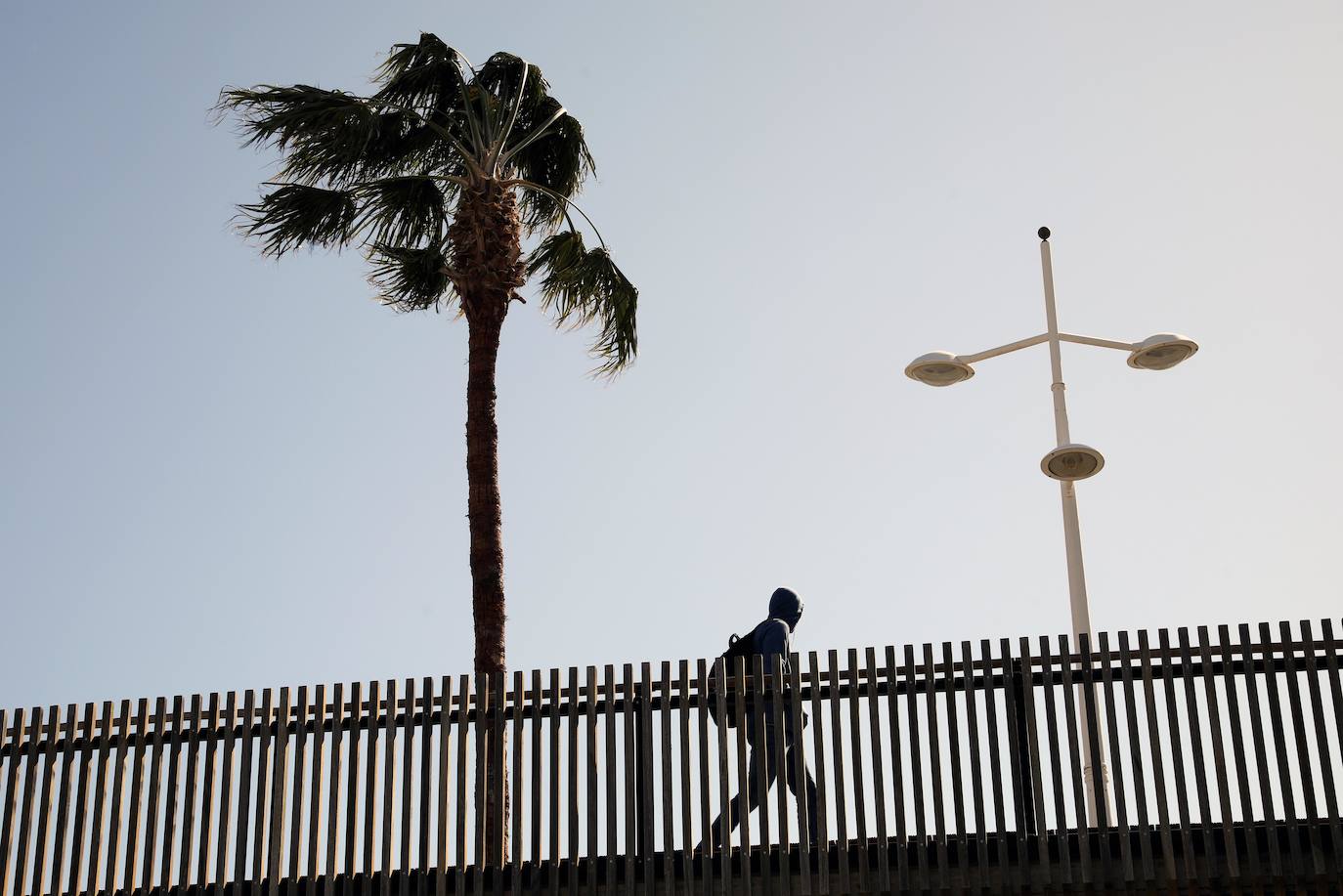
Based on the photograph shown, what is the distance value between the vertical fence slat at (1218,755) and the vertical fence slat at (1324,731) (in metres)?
0.48

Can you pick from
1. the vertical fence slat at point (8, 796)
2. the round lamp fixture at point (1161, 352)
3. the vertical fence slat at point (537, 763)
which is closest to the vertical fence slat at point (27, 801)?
the vertical fence slat at point (8, 796)

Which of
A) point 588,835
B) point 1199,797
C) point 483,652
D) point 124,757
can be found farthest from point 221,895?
point 1199,797

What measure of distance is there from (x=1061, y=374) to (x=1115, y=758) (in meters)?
6.23

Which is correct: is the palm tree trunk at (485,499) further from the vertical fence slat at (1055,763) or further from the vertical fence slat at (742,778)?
the vertical fence slat at (1055,763)

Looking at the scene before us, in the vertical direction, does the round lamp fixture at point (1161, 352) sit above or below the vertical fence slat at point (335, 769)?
above

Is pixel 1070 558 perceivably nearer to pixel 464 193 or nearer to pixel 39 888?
pixel 464 193

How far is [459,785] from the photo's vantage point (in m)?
9.25

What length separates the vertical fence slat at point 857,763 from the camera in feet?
28.0

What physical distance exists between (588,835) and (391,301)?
25.4 ft

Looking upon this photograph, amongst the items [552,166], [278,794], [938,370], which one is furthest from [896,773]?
[552,166]

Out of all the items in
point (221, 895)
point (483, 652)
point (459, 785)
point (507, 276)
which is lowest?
point (221, 895)

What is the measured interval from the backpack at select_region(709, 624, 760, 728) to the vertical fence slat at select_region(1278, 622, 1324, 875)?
9.92 feet

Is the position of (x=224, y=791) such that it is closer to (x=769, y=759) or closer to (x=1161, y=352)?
(x=769, y=759)

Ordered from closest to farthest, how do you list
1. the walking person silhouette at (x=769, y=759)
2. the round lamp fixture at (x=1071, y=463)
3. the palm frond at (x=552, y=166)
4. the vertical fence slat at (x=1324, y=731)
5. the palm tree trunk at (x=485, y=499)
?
1. the vertical fence slat at (x=1324, y=731)
2. the walking person silhouette at (x=769, y=759)
3. the palm tree trunk at (x=485, y=499)
4. the round lamp fixture at (x=1071, y=463)
5. the palm frond at (x=552, y=166)
